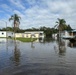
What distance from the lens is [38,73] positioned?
9.69m

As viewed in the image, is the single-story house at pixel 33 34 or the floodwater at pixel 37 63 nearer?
the floodwater at pixel 37 63

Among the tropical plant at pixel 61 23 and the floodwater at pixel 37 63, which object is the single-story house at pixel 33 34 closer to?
the tropical plant at pixel 61 23

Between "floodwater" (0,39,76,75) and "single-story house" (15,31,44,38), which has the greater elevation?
"single-story house" (15,31,44,38)

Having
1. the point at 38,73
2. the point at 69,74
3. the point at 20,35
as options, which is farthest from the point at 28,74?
the point at 20,35

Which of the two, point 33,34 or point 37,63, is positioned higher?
point 33,34

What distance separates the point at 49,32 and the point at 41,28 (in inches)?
621

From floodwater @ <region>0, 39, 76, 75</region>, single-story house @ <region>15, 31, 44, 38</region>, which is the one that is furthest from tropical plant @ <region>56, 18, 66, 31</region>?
floodwater @ <region>0, 39, 76, 75</region>

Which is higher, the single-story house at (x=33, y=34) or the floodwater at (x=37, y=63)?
the single-story house at (x=33, y=34)

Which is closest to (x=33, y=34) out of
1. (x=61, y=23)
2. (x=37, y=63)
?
(x=61, y=23)

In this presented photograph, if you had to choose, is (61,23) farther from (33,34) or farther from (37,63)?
(37,63)

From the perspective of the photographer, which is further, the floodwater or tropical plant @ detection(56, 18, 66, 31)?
tropical plant @ detection(56, 18, 66, 31)

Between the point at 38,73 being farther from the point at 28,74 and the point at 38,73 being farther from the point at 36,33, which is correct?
the point at 36,33

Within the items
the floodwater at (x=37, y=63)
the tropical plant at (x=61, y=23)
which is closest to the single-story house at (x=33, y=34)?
the tropical plant at (x=61, y=23)

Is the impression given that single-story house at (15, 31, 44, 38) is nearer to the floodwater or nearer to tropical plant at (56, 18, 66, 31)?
tropical plant at (56, 18, 66, 31)
